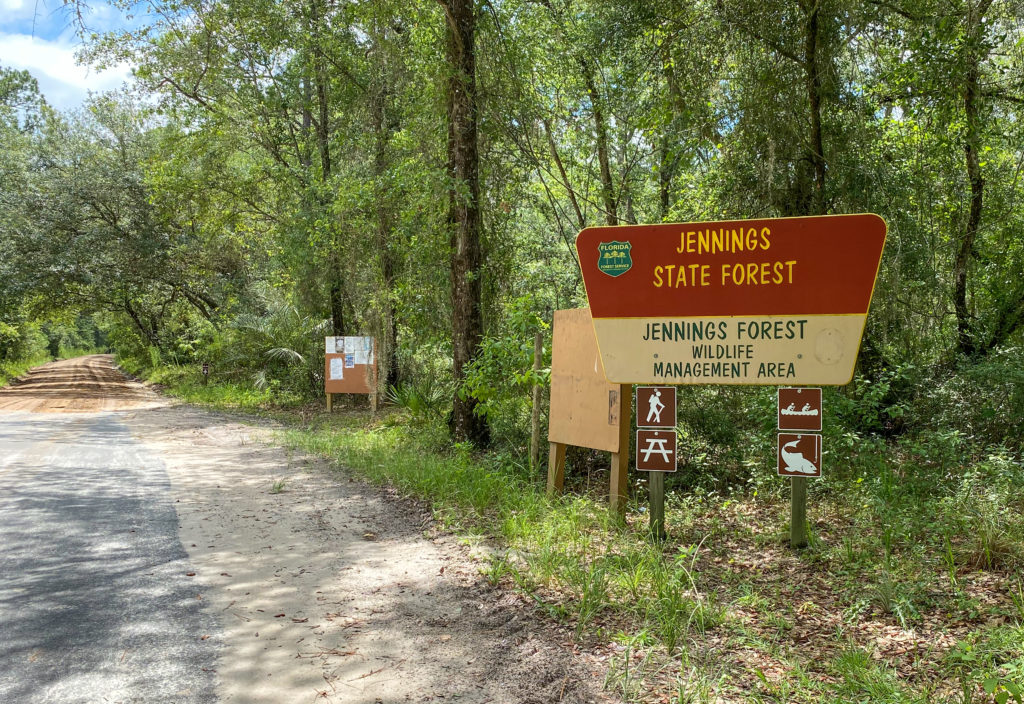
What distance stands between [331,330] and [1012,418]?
1678cm

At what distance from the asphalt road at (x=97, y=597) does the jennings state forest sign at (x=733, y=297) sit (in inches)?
149

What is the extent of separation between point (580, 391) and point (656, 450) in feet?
4.82

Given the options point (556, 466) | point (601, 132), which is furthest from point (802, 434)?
point (601, 132)

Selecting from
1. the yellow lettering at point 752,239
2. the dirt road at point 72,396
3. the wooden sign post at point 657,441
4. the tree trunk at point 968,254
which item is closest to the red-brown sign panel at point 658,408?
the wooden sign post at point 657,441

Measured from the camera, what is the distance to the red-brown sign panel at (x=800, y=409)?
5.71 metres

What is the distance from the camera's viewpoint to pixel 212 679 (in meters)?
3.80

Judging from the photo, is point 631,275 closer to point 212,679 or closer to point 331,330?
point 212,679

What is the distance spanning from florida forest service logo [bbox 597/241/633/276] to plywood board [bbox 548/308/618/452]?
93cm

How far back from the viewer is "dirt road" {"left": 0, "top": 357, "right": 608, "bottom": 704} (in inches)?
149

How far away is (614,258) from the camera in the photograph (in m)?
6.11

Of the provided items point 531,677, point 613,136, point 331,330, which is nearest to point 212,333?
point 331,330

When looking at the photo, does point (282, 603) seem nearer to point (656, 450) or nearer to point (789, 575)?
point (656, 450)

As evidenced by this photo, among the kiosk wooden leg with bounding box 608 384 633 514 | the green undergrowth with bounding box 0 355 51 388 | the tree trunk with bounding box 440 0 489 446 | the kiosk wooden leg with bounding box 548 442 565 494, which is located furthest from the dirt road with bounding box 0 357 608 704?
the green undergrowth with bounding box 0 355 51 388

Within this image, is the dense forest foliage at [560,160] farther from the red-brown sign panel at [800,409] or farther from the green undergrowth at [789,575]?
the red-brown sign panel at [800,409]
